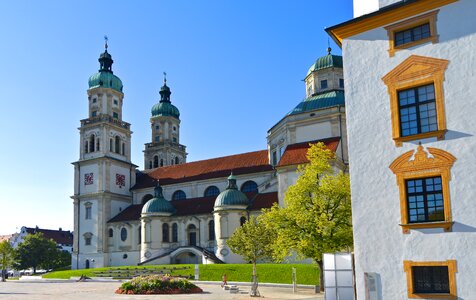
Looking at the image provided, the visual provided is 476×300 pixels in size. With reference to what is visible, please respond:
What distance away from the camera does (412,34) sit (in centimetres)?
1764

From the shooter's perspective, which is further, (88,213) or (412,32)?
(88,213)

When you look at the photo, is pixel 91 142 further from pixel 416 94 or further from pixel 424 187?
pixel 424 187

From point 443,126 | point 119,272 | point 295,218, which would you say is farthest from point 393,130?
point 119,272

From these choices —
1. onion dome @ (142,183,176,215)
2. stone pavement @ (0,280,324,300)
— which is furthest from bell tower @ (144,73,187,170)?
stone pavement @ (0,280,324,300)

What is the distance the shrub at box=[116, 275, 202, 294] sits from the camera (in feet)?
112

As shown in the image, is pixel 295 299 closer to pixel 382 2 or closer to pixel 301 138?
pixel 382 2

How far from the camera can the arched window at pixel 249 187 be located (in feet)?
213

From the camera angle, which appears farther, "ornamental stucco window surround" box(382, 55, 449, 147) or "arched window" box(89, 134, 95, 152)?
"arched window" box(89, 134, 95, 152)

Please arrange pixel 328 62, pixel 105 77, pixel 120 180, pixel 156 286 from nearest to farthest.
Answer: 1. pixel 156 286
2. pixel 328 62
3. pixel 120 180
4. pixel 105 77

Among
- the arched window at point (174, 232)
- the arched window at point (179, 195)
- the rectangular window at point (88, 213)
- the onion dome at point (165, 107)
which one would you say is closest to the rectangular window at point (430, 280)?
the arched window at point (174, 232)

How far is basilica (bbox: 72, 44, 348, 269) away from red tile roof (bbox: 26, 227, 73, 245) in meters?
50.6

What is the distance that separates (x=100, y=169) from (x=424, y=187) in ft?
203

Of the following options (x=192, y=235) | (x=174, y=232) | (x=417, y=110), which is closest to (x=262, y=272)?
(x=192, y=235)

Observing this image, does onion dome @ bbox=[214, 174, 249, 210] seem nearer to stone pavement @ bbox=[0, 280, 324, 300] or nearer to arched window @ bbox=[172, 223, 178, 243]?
arched window @ bbox=[172, 223, 178, 243]
